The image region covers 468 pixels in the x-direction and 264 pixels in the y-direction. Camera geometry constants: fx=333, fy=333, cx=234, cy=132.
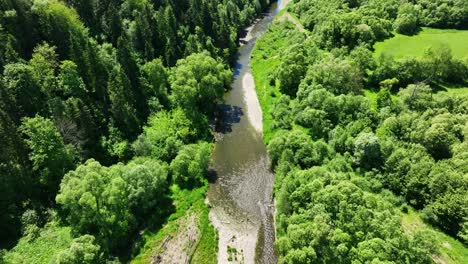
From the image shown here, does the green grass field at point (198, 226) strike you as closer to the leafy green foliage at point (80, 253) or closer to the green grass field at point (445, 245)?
the leafy green foliage at point (80, 253)

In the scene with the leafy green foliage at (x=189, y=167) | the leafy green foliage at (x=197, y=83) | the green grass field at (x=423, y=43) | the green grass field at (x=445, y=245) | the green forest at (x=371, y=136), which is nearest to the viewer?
the green forest at (x=371, y=136)

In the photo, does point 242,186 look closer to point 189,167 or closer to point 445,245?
point 189,167

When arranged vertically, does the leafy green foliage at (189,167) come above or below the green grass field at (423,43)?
above

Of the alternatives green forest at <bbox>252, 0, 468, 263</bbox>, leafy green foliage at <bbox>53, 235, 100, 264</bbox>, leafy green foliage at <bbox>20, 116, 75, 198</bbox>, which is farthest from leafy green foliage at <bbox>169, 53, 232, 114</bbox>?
leafy green foliage at <bbox>53, 235, 100, 264</bbox>

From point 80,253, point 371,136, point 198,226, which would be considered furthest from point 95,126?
point 371,136

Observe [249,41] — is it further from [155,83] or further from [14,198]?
[14,198]

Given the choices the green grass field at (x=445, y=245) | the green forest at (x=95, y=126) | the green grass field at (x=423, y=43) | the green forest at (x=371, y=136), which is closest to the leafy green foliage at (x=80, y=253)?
the green forest at (x=95, y=126)

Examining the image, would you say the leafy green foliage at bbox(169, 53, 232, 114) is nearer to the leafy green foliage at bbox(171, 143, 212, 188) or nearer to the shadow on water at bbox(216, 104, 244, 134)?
the shadow on water at bbox(216, 104, 244, 134)

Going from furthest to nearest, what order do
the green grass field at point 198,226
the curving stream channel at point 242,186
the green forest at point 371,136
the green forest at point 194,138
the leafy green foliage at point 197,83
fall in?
the leafy green foliage at point 197,83, the curving stream channel at point 242,186, the green grass field at point 198,226, the green forest at point 194,138, the green forest at point 371,136
